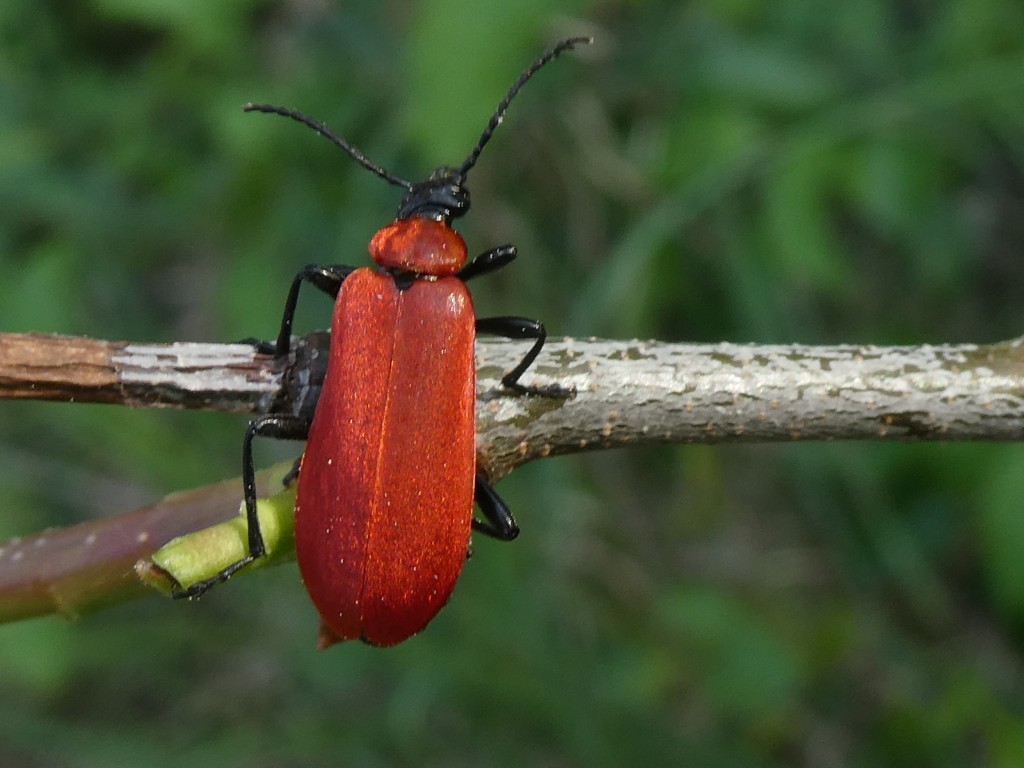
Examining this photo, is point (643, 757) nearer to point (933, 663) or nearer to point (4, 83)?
point (933, 663)

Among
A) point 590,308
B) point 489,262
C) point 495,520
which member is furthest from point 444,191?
point 590,308

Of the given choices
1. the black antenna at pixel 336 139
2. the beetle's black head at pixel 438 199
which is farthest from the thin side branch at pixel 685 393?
the black antenna at pixel 336 139

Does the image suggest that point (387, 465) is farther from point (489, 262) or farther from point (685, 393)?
point (489, 262)

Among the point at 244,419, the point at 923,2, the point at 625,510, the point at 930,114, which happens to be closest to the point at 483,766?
the point at 625,510

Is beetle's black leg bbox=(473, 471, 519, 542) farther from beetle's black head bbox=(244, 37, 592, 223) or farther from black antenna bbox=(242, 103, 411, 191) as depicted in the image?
black antenna bbox=(242, 103, 411, 191)

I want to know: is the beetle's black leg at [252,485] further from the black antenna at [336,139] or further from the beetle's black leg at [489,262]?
the black antenna at [336,139]

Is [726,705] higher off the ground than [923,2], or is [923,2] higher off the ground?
[923,2]
